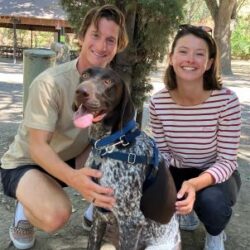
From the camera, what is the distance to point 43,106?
3004mm

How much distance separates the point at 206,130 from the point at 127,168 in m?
0.85

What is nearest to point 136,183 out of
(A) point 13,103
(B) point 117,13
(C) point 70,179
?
(C) point 70,179

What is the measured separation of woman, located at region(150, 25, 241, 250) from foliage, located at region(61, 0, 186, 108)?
1.55 meters

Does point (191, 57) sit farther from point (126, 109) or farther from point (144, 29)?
point (144, 29)

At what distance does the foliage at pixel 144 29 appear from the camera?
4789mm

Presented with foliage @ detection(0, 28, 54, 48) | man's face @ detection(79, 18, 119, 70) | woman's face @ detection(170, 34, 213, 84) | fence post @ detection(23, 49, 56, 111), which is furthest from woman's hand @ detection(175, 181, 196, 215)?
foliage @ detection(0, 28, 54, 48)

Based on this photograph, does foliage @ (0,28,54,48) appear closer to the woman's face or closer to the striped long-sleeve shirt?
the striped long-sleeve shirt

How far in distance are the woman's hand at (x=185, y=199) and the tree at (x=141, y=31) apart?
237 centimetres

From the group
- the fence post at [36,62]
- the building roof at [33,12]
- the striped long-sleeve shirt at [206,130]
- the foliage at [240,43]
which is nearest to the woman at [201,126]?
the striped long-sleeve shirt at [206,130]

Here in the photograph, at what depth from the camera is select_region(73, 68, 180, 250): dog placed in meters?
2.65

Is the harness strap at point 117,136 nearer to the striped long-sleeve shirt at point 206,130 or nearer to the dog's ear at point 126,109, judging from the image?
the dog's ear at point 126,109

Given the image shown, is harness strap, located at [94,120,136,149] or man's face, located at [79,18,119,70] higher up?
man's face, located at [79,18,119,70]

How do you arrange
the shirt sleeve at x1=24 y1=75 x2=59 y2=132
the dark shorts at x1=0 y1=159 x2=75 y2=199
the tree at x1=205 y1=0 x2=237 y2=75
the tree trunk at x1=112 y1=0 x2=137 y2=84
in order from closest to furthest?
the shirt sleeve at x1=24 y1=75 x2=59 y2=132
the dark shorts at x1=0 y1=159 x2=75 y2=199
the tree trunk at x1=112 y1=0 x2=137 y2=84
the tree at x1=205 y1=0 x2=237 y2=75

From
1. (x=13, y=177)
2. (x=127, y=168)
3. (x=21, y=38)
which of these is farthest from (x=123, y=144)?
(x=21, y=38)
